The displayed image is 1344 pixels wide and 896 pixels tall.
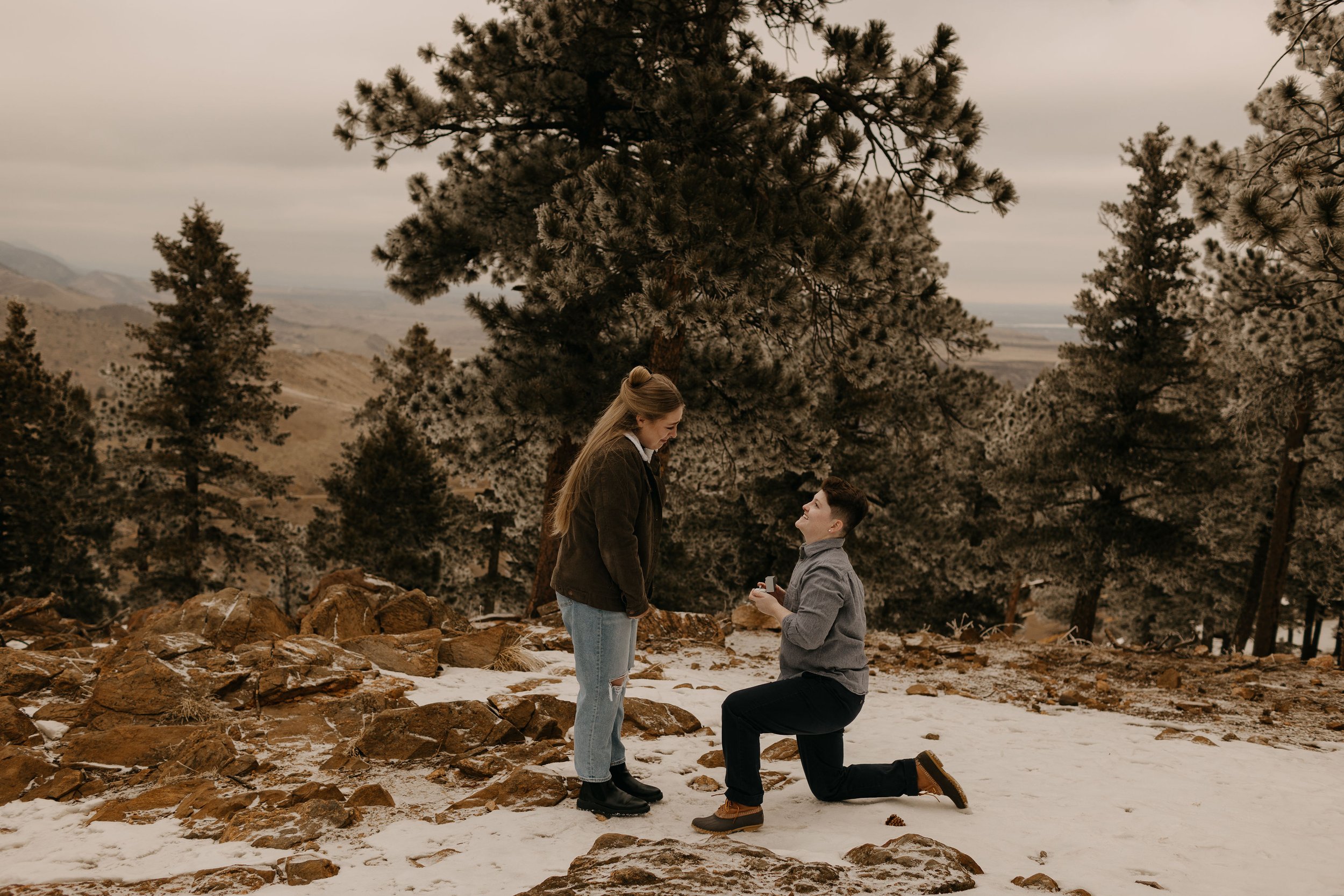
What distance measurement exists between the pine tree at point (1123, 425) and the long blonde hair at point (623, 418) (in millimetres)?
16650

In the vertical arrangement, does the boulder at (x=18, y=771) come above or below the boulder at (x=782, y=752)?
below

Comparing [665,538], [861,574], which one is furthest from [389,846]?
[665,538]

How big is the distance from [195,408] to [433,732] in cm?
2019

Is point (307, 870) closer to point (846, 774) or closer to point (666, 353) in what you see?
point (846, 774)

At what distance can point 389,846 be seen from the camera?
382 centimetres

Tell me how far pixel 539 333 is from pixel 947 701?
7.60 metres

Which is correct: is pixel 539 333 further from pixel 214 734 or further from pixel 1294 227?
pixel 1294 227

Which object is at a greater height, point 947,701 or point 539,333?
point 539,333

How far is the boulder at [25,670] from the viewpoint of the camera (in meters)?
5.72

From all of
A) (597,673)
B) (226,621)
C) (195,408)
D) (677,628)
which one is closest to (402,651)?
(226,621)

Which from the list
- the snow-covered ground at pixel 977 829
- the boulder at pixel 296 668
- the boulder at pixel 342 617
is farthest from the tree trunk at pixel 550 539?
the snow-covered ground at pixel 977 829

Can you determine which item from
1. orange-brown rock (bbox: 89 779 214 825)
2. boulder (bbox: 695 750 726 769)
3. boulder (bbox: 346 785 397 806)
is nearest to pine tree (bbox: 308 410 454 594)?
orange-brown rock (bbox: 89 779 214 825)

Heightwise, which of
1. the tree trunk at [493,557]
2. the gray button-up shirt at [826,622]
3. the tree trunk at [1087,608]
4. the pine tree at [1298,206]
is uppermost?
the pine tree at [1298,206]

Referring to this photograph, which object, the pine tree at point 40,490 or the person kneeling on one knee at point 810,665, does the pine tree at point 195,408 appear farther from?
the person kneeling on one knee at point 810,665
